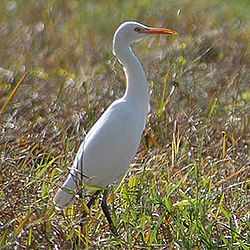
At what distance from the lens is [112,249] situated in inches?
127

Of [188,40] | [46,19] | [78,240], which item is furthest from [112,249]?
[46,19]

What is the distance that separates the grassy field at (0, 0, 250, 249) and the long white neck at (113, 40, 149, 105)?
→ 341 mm

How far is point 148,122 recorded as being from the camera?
185 inches

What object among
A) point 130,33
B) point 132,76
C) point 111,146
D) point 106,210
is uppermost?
point 130,33

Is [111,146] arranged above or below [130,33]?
below

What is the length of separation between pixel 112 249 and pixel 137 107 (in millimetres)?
797

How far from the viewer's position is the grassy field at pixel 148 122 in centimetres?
323

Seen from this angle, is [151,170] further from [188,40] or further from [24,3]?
[24,3]

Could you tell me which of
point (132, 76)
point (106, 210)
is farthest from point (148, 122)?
point (106, 210)

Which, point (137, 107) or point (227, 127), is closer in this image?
point (137, 107)

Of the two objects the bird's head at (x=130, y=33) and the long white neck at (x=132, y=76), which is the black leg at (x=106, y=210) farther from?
the bird's head at (x=130, y=33)

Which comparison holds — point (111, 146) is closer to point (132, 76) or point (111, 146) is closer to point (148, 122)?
point (132, 76)

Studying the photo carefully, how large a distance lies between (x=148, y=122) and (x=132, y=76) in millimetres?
852

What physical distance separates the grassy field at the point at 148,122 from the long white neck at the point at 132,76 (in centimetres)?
34
